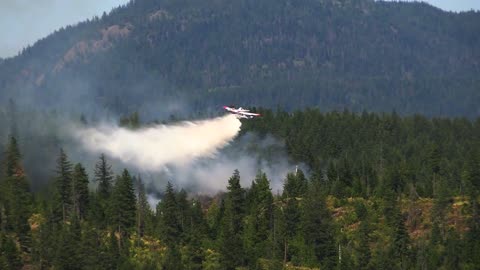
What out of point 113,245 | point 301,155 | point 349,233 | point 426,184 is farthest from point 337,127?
point 113,245

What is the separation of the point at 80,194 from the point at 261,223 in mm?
24434

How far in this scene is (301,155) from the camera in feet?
536

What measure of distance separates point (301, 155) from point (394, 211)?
1731 inches

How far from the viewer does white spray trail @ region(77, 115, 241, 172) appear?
579 feet

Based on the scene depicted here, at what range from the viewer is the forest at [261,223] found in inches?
4486

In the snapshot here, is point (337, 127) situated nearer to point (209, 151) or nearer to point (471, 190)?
point (209, 151)

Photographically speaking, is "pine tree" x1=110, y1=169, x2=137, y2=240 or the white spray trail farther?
the white spray trail

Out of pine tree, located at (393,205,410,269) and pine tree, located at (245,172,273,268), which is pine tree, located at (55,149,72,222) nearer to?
pine tree, located at (245,172,273,268)

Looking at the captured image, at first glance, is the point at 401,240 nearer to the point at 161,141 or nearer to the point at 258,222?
the point at 258,222

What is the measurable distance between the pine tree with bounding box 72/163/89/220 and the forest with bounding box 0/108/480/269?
0.13 m

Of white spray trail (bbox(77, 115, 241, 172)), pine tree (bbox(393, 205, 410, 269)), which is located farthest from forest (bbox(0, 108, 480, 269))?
white spray trail (bbox(77, 115, 241, 172))

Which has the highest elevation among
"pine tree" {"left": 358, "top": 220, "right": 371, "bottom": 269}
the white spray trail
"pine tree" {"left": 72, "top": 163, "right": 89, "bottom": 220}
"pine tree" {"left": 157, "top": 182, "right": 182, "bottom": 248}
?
the white spray trail

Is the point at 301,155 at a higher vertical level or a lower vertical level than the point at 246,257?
higher

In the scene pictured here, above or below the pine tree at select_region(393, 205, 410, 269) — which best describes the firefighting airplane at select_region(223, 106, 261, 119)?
above
